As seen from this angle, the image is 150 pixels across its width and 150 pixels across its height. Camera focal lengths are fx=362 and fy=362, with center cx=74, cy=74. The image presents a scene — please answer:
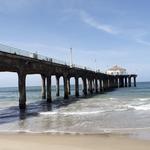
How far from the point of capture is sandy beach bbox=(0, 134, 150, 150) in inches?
535

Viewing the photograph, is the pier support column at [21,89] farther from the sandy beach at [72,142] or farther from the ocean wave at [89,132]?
the sandy beach at [72,142]

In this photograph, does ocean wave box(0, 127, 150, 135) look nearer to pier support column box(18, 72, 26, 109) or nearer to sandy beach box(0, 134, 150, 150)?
sandy beach box(0, 134, 150, 150)

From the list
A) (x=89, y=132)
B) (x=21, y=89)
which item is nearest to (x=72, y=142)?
(x=89, y=132)

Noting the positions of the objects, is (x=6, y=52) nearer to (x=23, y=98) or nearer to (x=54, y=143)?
(x=23, y=98)

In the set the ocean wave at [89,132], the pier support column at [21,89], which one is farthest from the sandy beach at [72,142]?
the pier support column at [21,89]

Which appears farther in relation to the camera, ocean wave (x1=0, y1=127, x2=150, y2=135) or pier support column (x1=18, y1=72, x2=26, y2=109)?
pier support column (x1=18, y1=72, x2=26, y2=109)

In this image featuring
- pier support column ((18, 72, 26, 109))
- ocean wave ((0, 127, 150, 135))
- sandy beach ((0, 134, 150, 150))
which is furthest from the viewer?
pier support column ((18, 72, 26, 109))

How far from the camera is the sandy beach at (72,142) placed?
44.6ft

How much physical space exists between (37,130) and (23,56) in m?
17.5

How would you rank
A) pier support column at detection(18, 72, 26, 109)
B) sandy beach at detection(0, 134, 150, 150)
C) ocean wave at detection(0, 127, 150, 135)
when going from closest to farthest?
sandy beach at detection(0, 134, 150, 150)
ocean wave at detection(0, 127, 150, 135)
pier support column at detection(18, 72, 26, 109)

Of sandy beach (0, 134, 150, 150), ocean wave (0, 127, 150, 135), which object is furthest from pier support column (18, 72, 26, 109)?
sandy beach (0, 134, 150, 150)

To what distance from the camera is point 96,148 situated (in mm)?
13414

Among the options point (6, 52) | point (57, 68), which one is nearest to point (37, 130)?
point (6, 52)

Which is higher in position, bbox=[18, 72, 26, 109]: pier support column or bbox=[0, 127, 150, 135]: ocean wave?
bbox=[18, 72, 26, 109]: pier support column
